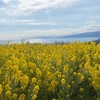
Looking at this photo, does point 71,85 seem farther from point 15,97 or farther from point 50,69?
point 15,97

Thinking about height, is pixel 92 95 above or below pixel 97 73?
below

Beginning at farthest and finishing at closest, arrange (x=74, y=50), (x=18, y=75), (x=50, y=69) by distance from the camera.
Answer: (x=74, y=50)
(x=50, y=69)
(x=18, y=75)

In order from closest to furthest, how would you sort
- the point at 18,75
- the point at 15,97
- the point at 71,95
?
the point at 15,97 < the point at 18,75 < the point at 71,95

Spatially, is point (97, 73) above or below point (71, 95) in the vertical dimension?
above

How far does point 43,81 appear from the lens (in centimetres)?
531

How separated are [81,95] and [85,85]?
0.67ft

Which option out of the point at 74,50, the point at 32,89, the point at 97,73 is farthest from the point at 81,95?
the point at 74,50

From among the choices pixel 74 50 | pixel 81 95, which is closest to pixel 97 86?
pixel 81 95

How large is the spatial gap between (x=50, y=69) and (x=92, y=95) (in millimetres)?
808

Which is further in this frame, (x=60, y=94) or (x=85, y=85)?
(x=85, y=85)

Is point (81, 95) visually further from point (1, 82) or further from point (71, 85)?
point (1, 82)

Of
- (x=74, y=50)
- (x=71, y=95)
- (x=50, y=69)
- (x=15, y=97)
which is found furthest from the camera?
(x=74, y=50)

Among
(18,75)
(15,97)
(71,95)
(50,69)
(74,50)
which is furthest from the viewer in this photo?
(74,50)

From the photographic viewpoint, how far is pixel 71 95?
541 centimetres
